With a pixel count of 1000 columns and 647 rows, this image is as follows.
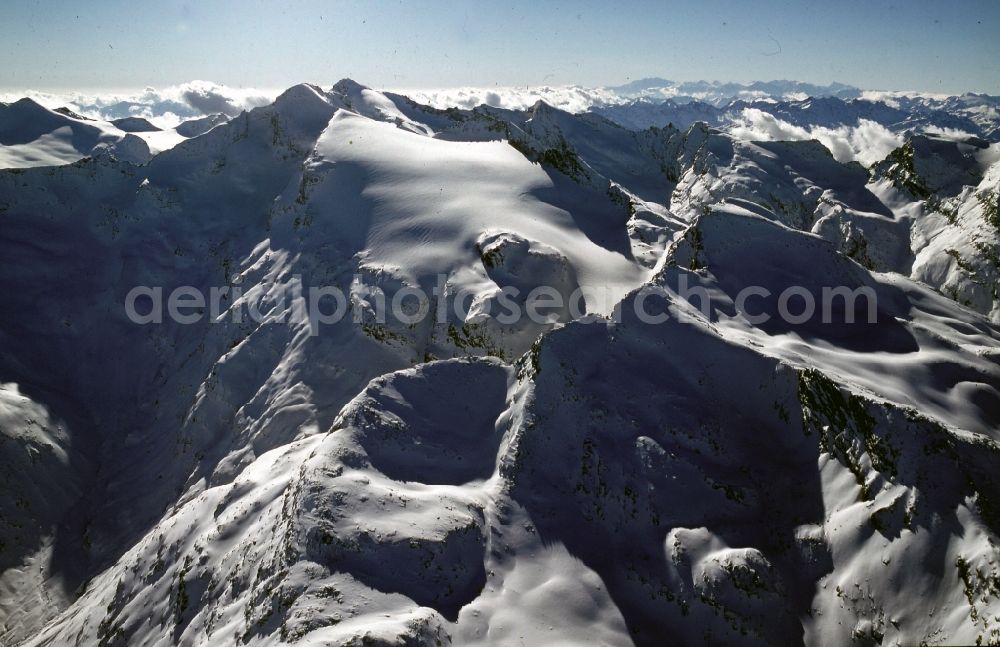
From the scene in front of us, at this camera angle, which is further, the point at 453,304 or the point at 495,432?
the point at 453,304

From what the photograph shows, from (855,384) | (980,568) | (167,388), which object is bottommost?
(167,388)

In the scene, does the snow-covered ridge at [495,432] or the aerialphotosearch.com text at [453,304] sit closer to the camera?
the snow-covered ridge at [495,432]

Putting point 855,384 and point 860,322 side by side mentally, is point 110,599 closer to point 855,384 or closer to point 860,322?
point 855,384

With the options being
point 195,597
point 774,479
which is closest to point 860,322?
point 774,479

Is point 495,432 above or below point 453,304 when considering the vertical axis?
below

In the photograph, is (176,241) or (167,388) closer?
(167,388)

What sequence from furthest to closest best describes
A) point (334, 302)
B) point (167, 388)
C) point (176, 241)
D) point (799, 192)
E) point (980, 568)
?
1. point (799, 192)
2. point (176, 241)
3. point (167, 388)
4. point (334, 302)
5. point (980, 568)

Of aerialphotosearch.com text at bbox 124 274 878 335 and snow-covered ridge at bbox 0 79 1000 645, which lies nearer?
snow-covered ridge at bbox 0 79 1000 645

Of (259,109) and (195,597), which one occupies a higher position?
(259,109)
